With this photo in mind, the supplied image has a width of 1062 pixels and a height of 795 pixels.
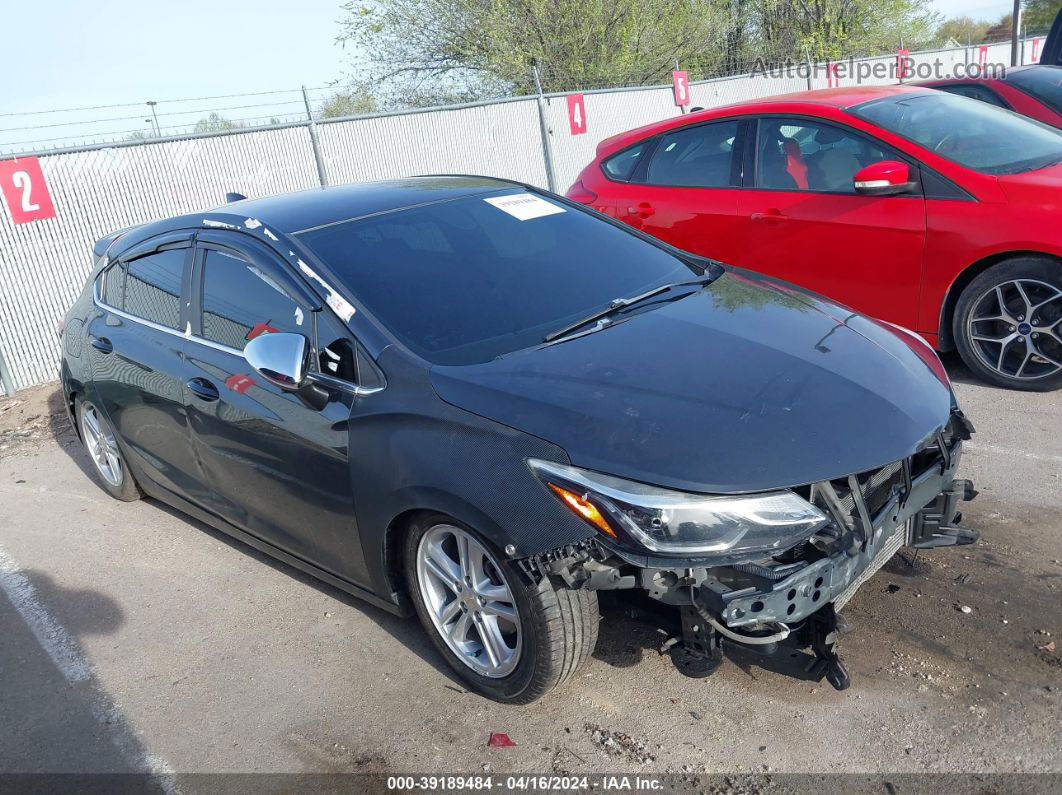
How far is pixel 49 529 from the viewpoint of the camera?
5344 millimetres

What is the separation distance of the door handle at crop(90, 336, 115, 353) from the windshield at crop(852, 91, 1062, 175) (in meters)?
4.51

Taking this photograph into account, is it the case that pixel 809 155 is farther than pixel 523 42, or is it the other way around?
pixel 523 42

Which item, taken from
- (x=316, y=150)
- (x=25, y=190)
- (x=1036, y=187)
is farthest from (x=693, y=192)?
(x=316, y=150)

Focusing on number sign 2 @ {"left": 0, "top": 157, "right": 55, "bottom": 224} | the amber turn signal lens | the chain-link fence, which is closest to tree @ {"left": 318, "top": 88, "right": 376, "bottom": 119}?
the chain-link fence

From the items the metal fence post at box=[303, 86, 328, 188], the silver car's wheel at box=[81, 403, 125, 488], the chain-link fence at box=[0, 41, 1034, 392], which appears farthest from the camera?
the metal fence post at box=[303, 86, 328, 188]

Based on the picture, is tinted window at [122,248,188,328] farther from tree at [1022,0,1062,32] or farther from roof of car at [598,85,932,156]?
tree at [1022,0,1062,32]

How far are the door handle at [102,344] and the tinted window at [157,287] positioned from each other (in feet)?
0.68

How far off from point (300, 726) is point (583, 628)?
111 centimetres

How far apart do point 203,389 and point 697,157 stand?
3903mm

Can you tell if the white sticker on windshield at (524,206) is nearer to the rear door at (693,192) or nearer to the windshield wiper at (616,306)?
the windshield wiper at (616,306)

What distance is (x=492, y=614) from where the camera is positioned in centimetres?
306

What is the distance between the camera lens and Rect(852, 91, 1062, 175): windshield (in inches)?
215

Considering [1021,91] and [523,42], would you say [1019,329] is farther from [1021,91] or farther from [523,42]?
[523,42]

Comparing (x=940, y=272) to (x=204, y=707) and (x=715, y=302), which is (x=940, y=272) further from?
(x=204, y=707)
